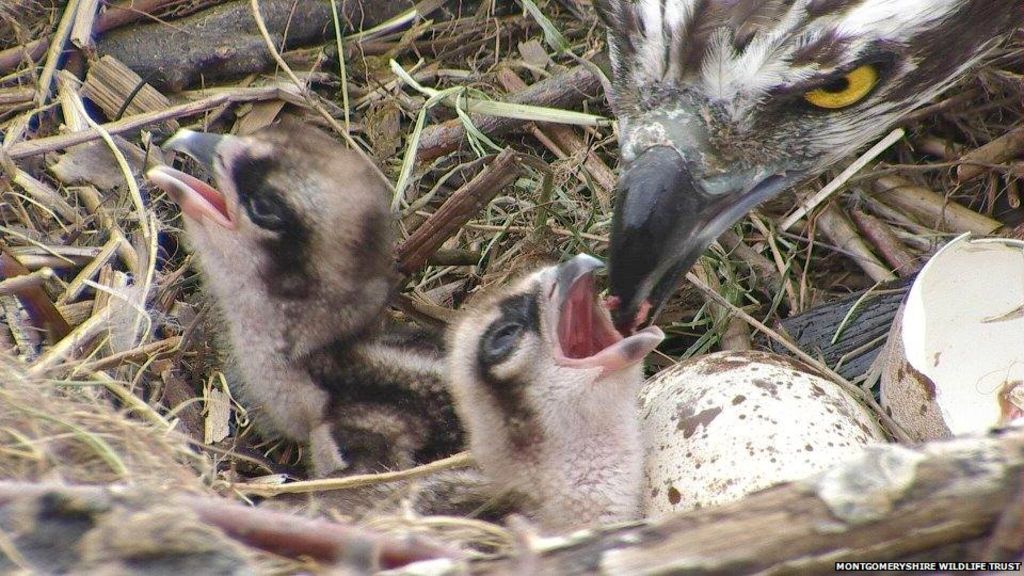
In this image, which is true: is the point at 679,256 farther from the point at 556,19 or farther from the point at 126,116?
the point at 126,116

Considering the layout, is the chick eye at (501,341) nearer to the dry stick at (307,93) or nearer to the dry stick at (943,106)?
the dry stick at (307,93)

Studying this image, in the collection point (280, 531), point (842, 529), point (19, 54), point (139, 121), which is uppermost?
point (19, 54)

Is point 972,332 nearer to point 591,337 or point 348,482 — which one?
point 591,337

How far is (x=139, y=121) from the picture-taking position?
3547 millimetres

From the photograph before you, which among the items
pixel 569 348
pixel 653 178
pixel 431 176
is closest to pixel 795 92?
pixel 653 178

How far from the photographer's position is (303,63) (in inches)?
155

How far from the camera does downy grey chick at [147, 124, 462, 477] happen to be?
2.88 metres

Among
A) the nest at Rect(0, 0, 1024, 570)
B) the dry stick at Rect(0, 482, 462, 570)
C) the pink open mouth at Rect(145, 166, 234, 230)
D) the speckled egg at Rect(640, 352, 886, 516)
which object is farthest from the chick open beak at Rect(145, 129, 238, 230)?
the dry stick at Rect(0, 482, 462, 570)

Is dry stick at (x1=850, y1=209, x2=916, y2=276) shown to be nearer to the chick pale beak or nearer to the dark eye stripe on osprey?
the dark eye stripe on osprey

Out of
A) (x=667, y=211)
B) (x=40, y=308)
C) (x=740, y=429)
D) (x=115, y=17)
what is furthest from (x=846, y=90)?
(x=115, y=17)

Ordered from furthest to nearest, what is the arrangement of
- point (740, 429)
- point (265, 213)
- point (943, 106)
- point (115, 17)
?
point (115, 17), point (943, 106), point (265, 213), point (740, 429)

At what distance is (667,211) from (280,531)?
3.67ft

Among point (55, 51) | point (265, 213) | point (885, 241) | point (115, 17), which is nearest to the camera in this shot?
point (265, 213)

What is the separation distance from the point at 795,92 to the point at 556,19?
1754 mm
